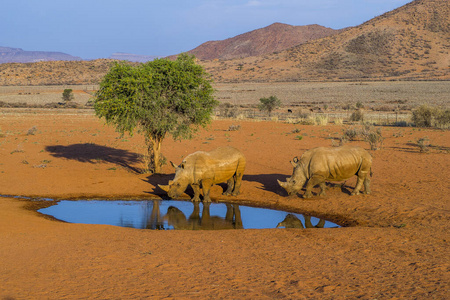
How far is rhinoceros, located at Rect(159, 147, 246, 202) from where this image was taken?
1438 centimetres

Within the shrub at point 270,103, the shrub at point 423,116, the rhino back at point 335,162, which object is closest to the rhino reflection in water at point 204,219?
the rhino back at point 335,162

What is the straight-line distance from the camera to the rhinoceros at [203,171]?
566 inches

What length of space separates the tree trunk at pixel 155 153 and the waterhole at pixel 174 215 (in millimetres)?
4060

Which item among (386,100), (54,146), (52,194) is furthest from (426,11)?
(52,194)

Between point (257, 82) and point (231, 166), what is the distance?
292 feet

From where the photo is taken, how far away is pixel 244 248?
940 centimetres

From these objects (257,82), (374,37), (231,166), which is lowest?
(231,166)

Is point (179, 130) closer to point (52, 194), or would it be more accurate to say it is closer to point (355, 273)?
point (52, 194)

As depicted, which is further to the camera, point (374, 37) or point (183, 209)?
point (374, 37)

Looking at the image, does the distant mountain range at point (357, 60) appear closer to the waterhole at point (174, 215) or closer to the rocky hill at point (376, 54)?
the rocky hill at point (376, 54)

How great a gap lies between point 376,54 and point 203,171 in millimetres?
102528

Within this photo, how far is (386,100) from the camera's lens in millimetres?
63656

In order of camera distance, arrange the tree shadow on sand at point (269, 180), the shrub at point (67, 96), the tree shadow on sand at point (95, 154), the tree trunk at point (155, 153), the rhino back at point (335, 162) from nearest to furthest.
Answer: the rhino back at point (335, 162) < the tree shadow on sand at point (269, 180) < the tree trunk at point (155, 153) < the tree shadow on sand at point (95, 154) < the shrub at point (67, 96)

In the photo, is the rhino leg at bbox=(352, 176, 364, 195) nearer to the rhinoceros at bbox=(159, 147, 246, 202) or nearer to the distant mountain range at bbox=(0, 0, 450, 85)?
the rhinoceros at bbox=(159, 147, 246, 202)
